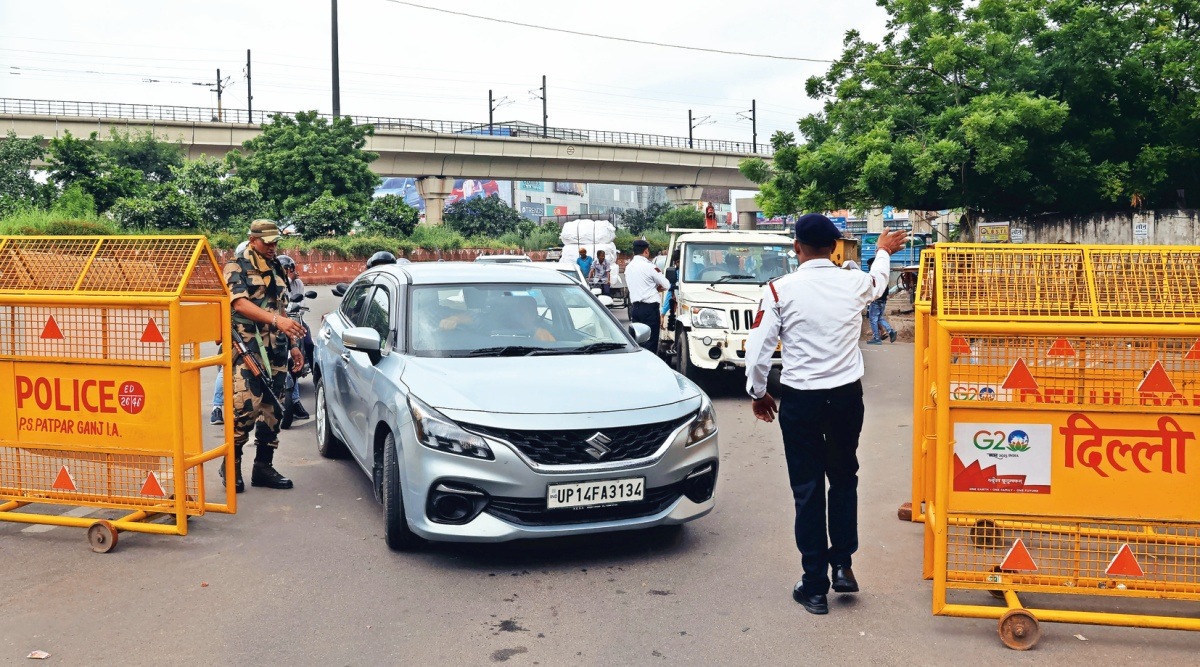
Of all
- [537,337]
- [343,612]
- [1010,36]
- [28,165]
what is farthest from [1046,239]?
[28,165]

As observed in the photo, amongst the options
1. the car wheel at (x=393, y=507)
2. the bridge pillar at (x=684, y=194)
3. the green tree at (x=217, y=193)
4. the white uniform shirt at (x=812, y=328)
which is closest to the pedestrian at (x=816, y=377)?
the white uniform shirt at (x=812, y=328)

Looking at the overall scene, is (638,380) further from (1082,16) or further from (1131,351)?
(1082,16)

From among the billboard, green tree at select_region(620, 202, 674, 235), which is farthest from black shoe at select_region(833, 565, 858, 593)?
the billboard

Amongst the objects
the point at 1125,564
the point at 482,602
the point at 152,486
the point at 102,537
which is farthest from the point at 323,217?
the point at 1125,564

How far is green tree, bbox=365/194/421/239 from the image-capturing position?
43.8 meters

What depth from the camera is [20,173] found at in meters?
35.1

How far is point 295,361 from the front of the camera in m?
7.03

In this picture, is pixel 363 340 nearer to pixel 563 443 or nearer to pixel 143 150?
pixel 563 443

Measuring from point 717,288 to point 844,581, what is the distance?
23.9 feet

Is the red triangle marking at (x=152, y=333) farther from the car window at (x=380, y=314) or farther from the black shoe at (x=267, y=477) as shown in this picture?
the black shoe at (x=267, y=477)

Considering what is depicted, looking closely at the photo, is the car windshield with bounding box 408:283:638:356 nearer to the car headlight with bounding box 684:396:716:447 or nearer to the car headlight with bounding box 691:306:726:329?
the car headlight with bounding box 684:396:716:447

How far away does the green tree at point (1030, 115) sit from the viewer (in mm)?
18203

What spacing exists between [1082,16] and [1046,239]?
451cm

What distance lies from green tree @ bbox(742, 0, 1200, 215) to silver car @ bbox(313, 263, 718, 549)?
45.6 feet
